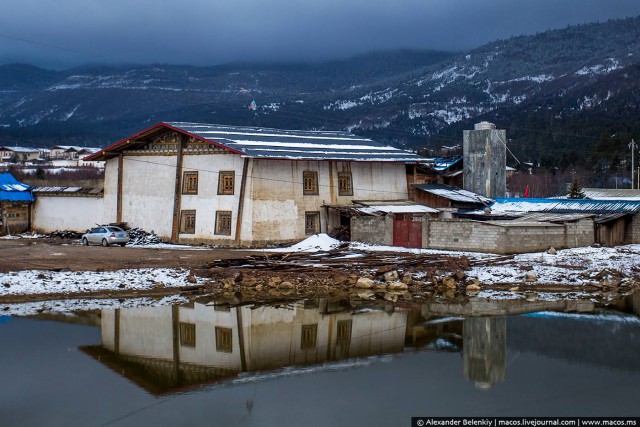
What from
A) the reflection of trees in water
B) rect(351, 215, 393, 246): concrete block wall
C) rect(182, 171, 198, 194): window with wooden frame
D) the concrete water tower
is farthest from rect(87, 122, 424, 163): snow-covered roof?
the reflection of trees in water

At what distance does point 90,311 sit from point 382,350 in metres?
9.73

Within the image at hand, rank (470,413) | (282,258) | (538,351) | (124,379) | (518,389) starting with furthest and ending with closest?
(282,258) → (538,351) → (124,379) → (518,389) → (470,413)

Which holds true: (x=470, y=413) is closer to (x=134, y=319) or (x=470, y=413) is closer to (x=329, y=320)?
(x=329, y=320)

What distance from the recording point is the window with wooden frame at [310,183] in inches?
1614

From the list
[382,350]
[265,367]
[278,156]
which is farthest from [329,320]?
[278,156]

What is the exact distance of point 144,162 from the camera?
43.0m

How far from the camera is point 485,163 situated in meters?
53.3

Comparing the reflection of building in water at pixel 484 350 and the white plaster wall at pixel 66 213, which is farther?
the white plaster wall at pixel 66 213

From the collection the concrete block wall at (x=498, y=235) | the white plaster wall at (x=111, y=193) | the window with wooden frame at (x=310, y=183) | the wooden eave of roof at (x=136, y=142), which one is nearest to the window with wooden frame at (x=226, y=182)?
the wooden eave of roof at (x=136, y=142)

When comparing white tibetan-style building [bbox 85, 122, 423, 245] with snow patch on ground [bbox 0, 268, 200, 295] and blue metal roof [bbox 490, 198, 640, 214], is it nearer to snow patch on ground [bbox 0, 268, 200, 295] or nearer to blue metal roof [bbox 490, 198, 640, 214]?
blue metal roof [bbox 490, 198, 640, 214]

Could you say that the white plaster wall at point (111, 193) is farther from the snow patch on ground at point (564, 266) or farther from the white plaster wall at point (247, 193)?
the snow patch on ground at point (564, 266)

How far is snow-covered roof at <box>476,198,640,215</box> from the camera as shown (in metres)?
39.8

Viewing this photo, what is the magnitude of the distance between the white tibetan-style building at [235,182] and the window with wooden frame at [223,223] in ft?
0.17

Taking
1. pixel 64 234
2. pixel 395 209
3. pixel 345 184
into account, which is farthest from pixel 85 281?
pixel 395 209
